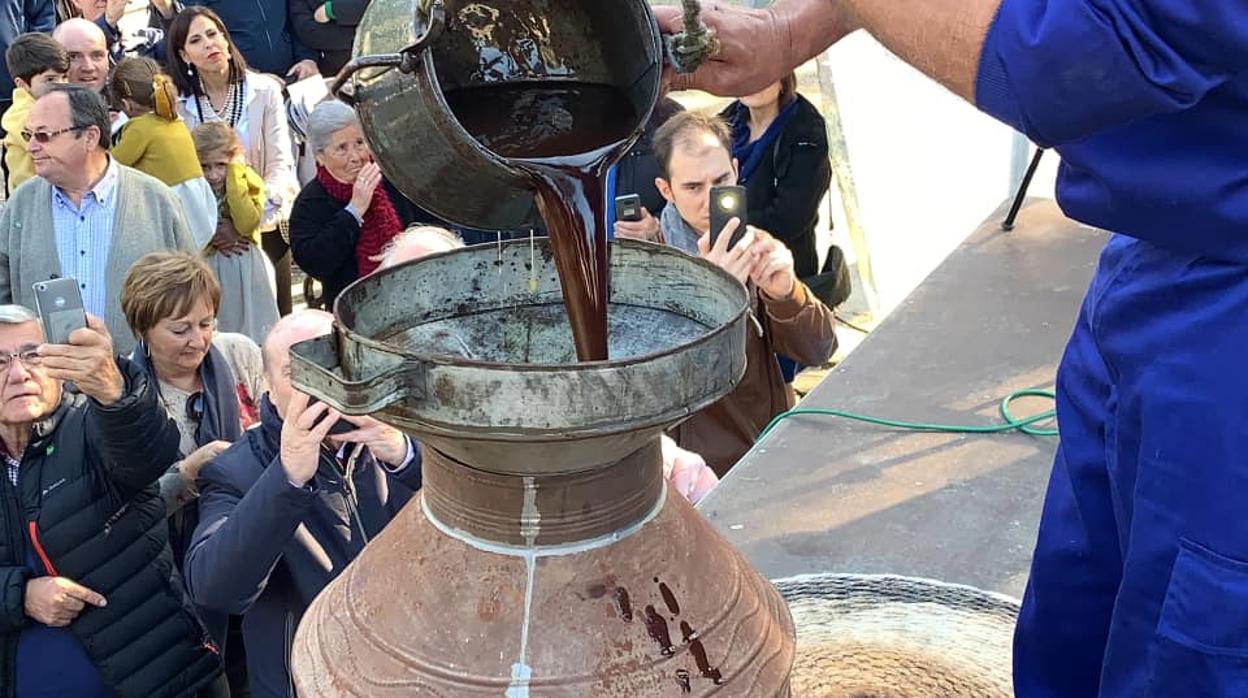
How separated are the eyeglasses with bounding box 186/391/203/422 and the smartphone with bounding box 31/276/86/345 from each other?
0.82 metres

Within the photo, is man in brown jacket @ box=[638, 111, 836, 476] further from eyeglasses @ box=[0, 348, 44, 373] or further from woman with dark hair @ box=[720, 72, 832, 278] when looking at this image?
eyeglasses @ box=[0, 348, 44, 373]

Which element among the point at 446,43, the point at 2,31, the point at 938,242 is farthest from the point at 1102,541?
the point at 2,31

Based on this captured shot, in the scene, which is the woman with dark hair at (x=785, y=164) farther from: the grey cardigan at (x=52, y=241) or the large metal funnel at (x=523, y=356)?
the large metal funnel at (x=523, y=356)

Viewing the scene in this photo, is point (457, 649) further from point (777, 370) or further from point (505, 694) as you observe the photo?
point (777, 370)

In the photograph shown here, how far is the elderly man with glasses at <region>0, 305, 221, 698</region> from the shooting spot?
3119 millimetres

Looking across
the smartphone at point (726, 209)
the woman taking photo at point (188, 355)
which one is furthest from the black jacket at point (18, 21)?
the smartphone at point (726, 209)

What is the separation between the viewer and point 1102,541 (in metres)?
1.96

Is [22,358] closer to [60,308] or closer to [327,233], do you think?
[60,308]

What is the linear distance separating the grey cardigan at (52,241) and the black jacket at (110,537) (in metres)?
1.52

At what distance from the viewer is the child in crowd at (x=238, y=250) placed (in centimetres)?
532

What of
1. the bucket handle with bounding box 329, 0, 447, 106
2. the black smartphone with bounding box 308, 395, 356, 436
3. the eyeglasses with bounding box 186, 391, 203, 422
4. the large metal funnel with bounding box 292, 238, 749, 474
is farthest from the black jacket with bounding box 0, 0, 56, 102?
the bucket handle with bounding box 329, 0, 447, 106

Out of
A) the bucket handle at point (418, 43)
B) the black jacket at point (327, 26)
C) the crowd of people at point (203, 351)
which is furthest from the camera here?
the black jacket at point (327, 26)

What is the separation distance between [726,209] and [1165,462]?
201 centimetres

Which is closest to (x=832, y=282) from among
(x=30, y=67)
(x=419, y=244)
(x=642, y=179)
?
(x=642, y=179)
